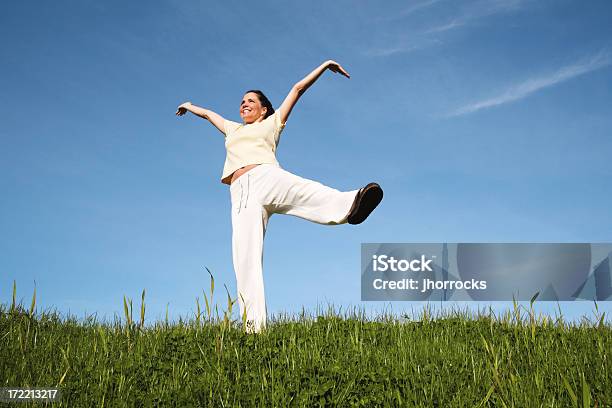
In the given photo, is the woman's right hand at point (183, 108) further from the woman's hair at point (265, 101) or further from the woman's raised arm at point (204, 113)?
the woman's hair at point (265, 101)

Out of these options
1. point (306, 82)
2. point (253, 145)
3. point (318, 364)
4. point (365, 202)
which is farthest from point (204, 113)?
point (318, 364)

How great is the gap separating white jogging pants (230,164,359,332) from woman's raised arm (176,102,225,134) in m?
1.12

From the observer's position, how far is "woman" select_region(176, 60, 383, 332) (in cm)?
562

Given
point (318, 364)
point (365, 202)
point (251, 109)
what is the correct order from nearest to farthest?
point (318, 364) → point (365, 202) → point (251, 109)

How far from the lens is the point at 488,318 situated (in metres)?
6.58

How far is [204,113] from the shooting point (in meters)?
7.20

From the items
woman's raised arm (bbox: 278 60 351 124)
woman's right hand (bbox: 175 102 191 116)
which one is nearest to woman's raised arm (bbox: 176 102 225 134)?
woman's right hand (bbox: 175 102 191 116)

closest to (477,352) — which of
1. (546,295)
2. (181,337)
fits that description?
(181,337)

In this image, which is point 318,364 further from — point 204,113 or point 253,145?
point 204,113

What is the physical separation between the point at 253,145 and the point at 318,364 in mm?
2752

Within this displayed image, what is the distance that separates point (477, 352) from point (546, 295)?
14.8ft

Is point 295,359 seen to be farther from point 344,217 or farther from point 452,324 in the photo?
point 452,324

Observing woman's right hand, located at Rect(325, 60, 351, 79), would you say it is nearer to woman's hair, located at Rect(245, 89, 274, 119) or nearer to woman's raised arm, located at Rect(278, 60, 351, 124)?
woman's raised arm, located at Rect(278, 60, 351, 124)

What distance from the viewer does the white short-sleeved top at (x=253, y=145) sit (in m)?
6.25
